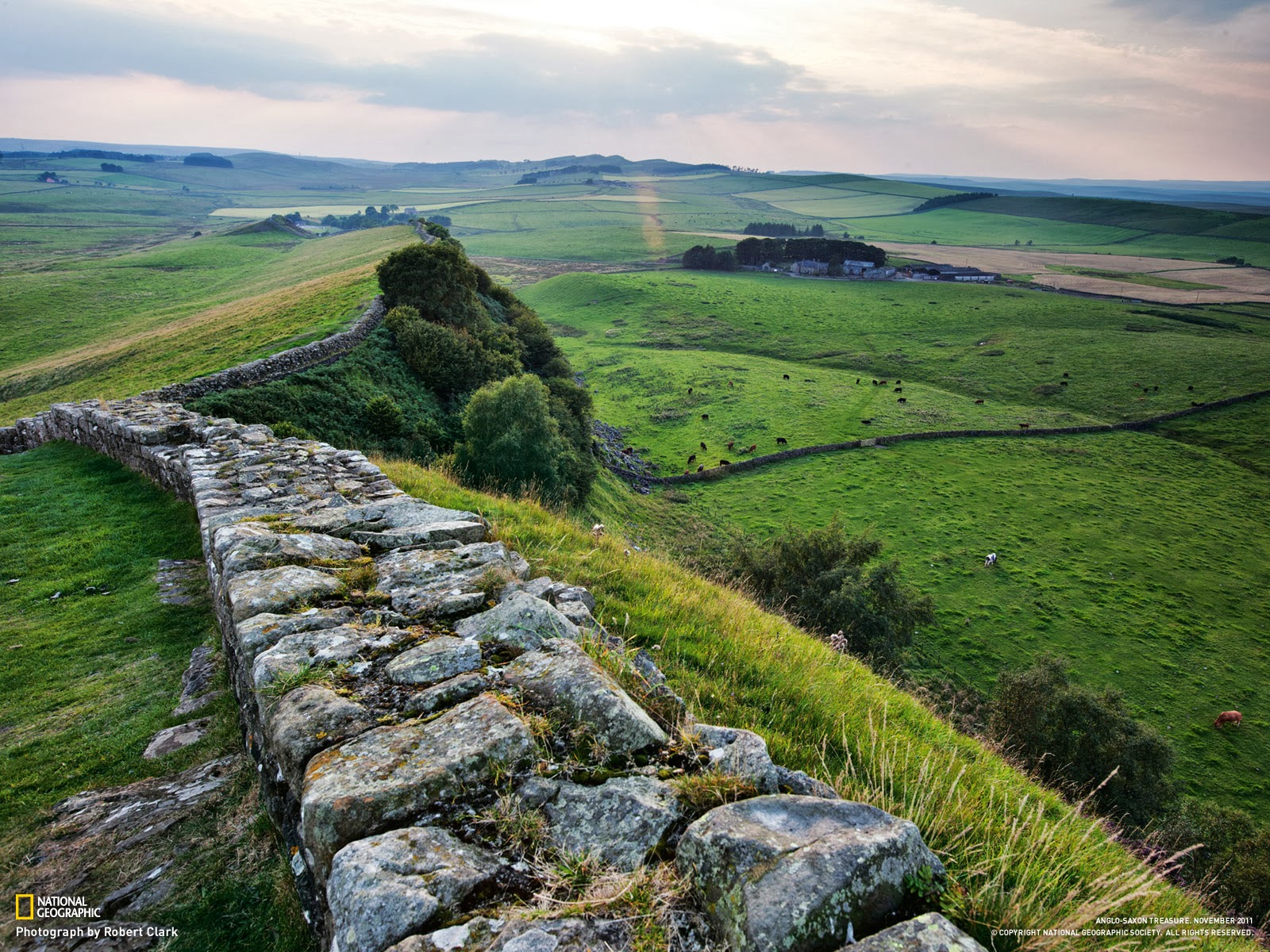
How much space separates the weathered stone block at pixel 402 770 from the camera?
3.51 meters

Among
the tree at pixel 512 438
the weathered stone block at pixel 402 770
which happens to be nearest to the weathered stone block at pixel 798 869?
the weathered stone block at pixel 402 770

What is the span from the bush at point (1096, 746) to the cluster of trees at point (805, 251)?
13449 centimetres

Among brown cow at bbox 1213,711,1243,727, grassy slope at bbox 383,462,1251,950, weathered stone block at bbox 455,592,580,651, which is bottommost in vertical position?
brown cow at bbox 1213,711,1243,727

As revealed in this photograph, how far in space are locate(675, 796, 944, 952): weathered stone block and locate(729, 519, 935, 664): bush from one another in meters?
20.0

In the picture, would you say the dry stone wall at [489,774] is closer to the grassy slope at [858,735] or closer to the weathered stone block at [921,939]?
the weathered stone block at [921,939]

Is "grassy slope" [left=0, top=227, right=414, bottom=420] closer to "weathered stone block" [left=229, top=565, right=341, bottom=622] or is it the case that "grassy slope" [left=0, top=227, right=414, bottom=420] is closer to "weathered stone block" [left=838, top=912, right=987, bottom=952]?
"weathered stone block" [left=229, top=565, right=341, bottom=622]

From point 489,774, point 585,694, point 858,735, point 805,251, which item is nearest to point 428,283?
point 585,694

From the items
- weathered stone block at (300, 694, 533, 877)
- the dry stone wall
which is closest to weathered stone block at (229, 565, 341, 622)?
the dry stone wall

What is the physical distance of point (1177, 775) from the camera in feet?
75.6

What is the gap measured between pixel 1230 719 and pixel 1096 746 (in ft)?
40.4

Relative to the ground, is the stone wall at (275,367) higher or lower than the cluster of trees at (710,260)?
lower

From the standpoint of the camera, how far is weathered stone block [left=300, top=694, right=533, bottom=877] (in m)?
3.51

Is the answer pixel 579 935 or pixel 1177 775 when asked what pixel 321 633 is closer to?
pixel 579 935

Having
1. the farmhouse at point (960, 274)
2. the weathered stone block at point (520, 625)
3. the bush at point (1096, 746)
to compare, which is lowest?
the bush at point (1096, 746)
